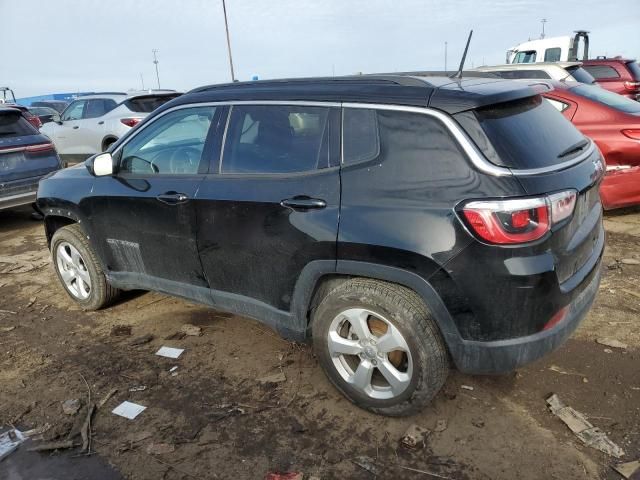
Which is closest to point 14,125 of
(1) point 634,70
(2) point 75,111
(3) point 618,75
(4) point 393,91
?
(2) point 75,111

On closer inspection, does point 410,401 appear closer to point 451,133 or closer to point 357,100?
point 451,133

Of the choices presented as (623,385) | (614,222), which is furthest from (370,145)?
(614,222)

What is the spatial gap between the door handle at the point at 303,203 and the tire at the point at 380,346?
44 centimetres

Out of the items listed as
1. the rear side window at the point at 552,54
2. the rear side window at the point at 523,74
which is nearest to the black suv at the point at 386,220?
the rear side window at the point at 523,74

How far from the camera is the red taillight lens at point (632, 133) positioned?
17.9ft

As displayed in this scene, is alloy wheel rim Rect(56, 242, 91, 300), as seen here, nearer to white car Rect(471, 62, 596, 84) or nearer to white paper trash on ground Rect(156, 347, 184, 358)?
white paper trash on ground Rect(156, 347, 184, 358)

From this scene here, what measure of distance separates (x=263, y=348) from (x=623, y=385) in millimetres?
2260

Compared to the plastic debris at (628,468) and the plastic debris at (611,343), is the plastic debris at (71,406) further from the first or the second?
the plastic debris at (611,343)

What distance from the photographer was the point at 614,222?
5.96m

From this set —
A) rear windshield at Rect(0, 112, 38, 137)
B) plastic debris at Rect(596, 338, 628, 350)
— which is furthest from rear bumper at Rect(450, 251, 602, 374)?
rear windshield at Rect(0, 112, 38, 137)

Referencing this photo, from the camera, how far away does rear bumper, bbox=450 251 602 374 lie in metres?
2.37

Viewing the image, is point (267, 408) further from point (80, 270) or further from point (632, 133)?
point (632, 133)

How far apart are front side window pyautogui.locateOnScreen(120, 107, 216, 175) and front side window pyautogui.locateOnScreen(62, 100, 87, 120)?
28.1 feet

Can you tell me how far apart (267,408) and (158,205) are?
150 centimetres
